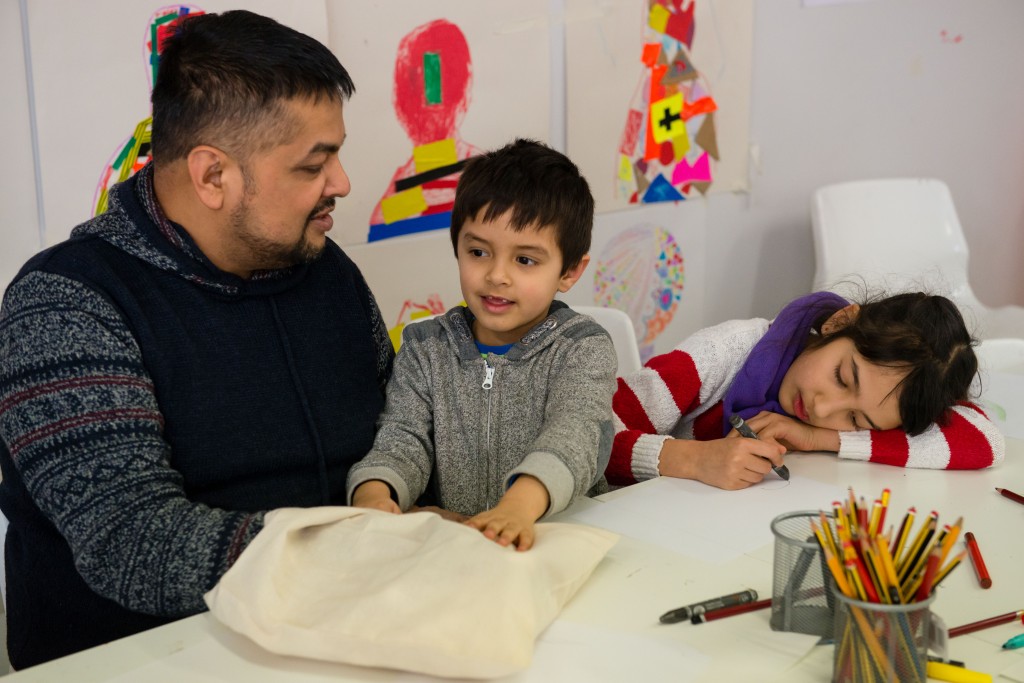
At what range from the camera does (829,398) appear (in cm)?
Answer: 153

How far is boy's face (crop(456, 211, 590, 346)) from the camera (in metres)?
1.37

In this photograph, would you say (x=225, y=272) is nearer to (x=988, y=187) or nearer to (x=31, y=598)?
(x=31, y=598)

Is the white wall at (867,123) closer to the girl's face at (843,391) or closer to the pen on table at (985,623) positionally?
the girl's face at (843,391)

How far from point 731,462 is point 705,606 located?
413mm

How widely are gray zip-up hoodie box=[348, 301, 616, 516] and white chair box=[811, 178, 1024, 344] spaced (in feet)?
6.14

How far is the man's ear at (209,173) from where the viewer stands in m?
1.23

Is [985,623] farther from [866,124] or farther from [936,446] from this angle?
[866,124]

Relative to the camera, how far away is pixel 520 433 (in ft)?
4.55

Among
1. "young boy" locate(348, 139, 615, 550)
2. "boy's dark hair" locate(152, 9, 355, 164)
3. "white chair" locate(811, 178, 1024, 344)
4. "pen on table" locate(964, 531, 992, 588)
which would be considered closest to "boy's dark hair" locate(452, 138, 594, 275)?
"young boy" locate(348, 139, 615, 550)

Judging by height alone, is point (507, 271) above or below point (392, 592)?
above

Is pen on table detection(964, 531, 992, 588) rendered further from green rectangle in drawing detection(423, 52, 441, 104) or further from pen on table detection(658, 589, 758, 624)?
green rectangle in drawing detection(423, 52, 441, 104)

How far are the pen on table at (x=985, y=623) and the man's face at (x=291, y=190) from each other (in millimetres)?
910

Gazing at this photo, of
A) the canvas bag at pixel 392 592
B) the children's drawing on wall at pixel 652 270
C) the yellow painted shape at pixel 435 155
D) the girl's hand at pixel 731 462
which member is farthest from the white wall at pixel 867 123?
the canvas bag at pixel 392 592

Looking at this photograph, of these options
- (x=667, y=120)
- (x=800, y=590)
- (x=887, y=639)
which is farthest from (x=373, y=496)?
(x=667, y=120)
